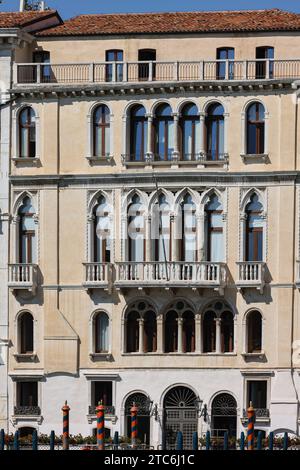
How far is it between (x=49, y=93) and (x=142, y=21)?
4.02 m

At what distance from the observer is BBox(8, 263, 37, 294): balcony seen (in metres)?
91.9

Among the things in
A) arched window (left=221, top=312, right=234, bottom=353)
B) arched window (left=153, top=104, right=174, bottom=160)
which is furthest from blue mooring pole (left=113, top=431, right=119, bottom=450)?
arched window (left=153, top=104, right=174, bottom=160)

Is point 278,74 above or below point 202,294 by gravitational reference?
above

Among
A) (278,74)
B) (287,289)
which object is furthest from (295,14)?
(287,289)

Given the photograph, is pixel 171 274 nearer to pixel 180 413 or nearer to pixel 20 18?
pixel 180 413

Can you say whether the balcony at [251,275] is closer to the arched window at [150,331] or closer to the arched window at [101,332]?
the arched window at [150,331]

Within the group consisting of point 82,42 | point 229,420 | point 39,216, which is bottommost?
point 229,420

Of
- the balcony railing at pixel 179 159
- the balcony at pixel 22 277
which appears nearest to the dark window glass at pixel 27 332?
the balcony at pixel 22 277

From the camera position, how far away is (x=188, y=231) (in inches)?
3590

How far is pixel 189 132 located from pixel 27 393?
981 centimetres

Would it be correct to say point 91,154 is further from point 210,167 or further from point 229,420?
point 229,420

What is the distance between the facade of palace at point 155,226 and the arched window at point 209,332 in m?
0.03

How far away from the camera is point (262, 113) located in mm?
90812

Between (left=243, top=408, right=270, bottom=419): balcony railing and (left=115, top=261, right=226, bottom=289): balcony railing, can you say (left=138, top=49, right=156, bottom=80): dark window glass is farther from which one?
(left=243, top=408, right=270, bottom=419): balcony railing
